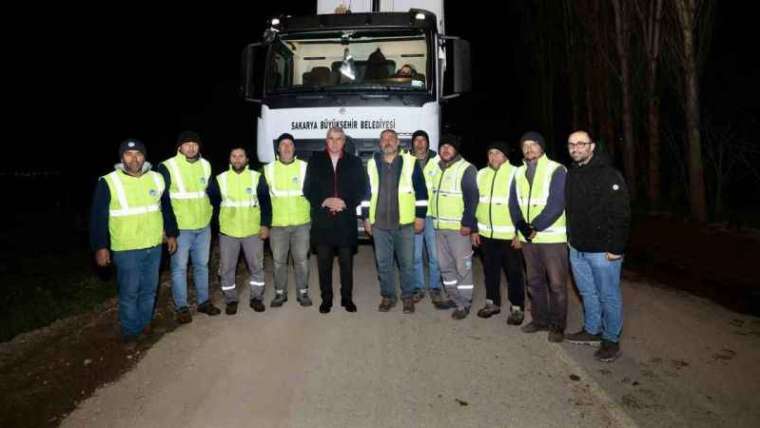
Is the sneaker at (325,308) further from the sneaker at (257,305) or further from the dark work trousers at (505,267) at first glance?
the dark work trousers at (505,267)

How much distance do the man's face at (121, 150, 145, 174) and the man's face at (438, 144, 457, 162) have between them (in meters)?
2.90

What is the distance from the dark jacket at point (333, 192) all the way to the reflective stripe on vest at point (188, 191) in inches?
40.4

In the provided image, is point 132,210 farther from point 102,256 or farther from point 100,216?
point 102,256

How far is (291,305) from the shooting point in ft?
21.4

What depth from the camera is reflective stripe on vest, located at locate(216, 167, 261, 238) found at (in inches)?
243

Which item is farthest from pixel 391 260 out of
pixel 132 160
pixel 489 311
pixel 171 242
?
pixel 132 160

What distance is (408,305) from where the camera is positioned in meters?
6.29

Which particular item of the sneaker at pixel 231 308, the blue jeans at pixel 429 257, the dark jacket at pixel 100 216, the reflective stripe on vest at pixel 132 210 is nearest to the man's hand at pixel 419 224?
the blue jeans at pixel 429 257

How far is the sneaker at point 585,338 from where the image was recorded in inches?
206

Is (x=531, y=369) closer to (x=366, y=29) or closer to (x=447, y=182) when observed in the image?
(x=447, y=182)

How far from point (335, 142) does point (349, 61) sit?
8.01ft

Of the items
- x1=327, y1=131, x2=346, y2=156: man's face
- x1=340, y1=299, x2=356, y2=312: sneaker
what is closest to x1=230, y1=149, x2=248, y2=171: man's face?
x1=327, y1=131, x2=346, y2=156: man's face

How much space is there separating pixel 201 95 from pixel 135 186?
105 ft

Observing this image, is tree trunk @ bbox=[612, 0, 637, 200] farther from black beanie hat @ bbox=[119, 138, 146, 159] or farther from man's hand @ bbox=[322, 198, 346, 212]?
black beanie hat @ bbox=[119, 138, 146, 159]
